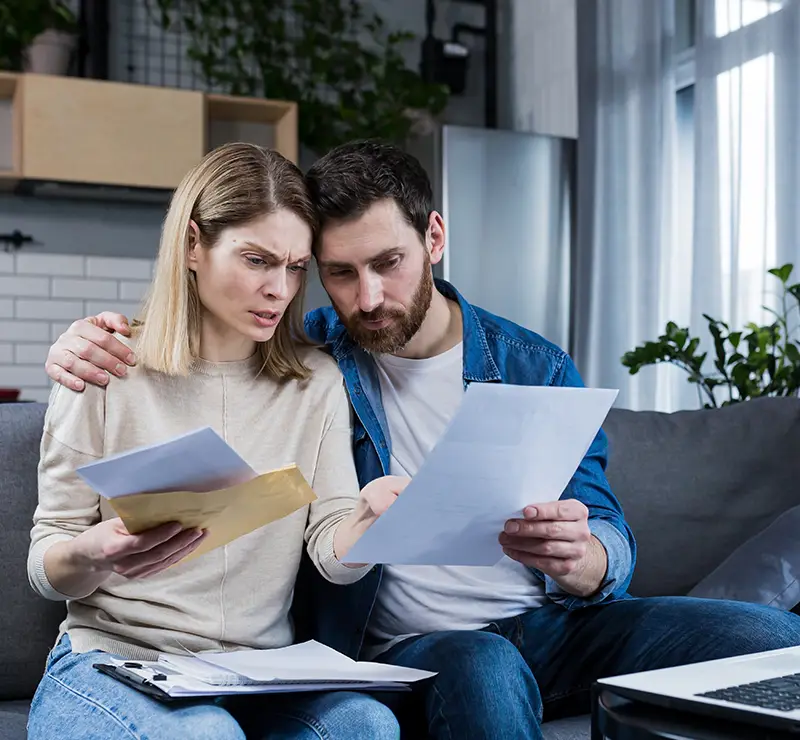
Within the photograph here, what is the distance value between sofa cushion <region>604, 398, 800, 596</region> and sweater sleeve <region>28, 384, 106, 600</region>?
42.6 inches

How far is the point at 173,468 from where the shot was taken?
1110mm

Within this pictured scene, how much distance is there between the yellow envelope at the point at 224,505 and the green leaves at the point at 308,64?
3.32 metres

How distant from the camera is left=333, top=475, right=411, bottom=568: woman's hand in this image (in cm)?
147

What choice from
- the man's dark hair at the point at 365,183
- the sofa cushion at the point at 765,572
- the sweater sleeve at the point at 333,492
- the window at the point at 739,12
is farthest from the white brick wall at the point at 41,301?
the sofa cushion at the point at 765,572

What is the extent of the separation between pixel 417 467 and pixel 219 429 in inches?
13.7

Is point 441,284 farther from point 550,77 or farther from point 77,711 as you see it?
point 550,77

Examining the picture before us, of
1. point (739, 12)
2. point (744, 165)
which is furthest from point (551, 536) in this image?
point (739, 12)

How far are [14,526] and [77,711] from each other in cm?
51

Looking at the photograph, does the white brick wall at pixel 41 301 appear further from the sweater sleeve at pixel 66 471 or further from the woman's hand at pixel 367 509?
the woman's hand at pixel 367 509

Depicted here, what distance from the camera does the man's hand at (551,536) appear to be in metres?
1.36

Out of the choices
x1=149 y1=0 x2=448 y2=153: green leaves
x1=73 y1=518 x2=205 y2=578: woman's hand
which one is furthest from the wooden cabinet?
x1=73 y1=518 x2=205 y2=578: woman's hand

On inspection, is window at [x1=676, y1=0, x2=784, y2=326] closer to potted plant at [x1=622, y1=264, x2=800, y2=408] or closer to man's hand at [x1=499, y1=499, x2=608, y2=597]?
potted plant at [x1=622, y1=264, x2=800, y2=408]

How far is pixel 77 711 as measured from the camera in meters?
1.33

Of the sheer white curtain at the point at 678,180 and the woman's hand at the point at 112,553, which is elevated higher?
the sheer white curtain at the point at 678,180
